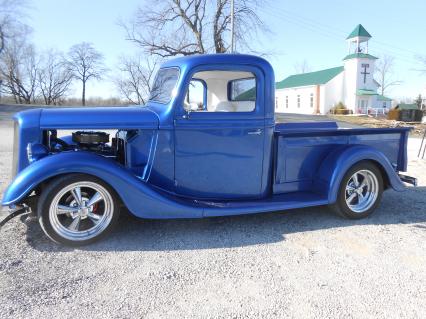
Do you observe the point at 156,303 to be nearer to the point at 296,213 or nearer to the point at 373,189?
the point at 296,213

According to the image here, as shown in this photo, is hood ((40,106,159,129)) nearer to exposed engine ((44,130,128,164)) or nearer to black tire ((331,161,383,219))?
exposed engine ((44,130,128,164))

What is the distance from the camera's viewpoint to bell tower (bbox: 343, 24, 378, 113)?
4006cm

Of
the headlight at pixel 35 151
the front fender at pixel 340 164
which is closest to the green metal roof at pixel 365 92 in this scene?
the front fender at pixel 340 164

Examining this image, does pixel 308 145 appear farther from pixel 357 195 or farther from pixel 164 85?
pixel 164 85

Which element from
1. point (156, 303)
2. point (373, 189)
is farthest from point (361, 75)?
point (156, 303)

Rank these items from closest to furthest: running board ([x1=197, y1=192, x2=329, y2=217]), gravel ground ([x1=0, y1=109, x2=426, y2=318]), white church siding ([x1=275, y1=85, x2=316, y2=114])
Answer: gravel ground ([x1=0, y1=109, x2=426, y2=318]) → running board ([x1=197, y1=192, x2=329, y2=217]) → white church siding ([x1=275, y1=85, x2=316, y2=114])

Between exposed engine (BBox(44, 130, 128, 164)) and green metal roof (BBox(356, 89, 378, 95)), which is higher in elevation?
green metal roof (BBox(356, 89, 378, 95))

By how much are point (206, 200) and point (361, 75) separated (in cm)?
4188

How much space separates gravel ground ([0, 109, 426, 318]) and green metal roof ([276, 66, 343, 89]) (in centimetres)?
4104

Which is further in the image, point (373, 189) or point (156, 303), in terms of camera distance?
point (373, 189)

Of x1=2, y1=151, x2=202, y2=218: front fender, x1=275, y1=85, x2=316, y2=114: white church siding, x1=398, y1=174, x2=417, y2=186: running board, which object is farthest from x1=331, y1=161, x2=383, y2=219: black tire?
x1=275, y1=85, x2=316, y2=114: white church siding

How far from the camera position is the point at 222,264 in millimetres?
3100

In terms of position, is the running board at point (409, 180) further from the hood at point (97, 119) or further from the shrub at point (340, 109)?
the shrub at point (340, 109)

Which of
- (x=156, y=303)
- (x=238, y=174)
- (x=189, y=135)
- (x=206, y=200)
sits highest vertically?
(x=189, y=135)
